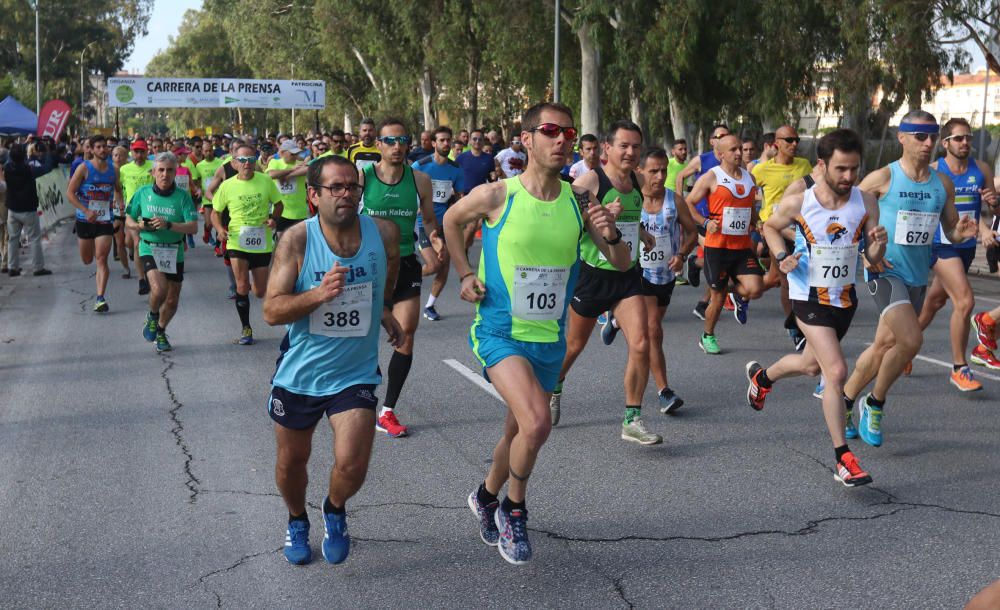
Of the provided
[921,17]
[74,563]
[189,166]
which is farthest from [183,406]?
[921,17]

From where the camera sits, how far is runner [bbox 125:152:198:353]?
10.3 m

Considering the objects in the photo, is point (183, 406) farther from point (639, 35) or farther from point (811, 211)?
point (639, 35)

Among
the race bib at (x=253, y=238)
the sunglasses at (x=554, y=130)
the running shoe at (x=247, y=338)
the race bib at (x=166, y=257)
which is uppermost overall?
the sunglasses at (x=554, y=130)

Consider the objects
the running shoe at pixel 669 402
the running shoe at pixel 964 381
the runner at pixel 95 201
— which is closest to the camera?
the running shoe at pixel 669 402

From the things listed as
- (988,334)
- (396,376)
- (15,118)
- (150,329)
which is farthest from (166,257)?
(15,118)

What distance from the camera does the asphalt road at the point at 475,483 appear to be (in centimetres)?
463

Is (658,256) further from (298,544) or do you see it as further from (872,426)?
(298,544)

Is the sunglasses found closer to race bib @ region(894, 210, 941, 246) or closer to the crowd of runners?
the crowd of runners

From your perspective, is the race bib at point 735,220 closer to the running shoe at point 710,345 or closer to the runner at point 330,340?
the running shoe at point 710,345

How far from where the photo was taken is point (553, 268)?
195 inches

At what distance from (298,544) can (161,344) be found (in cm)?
585

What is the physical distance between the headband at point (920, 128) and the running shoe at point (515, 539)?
3.84m

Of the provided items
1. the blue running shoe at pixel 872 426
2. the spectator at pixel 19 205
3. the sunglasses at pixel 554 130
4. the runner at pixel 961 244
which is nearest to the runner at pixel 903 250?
the blue running shoe at pixel 872 426

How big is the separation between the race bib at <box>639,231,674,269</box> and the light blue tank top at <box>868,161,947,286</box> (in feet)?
4.79
